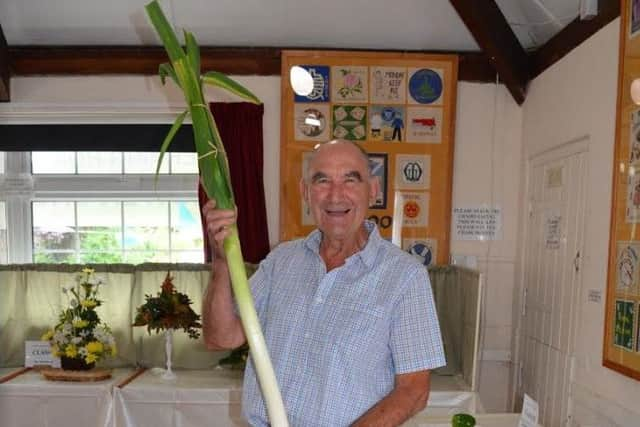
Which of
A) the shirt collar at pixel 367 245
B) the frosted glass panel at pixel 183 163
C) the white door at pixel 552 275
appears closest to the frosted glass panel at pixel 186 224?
the frosted glass panel at pixel 183 163

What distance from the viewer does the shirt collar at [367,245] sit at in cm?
125

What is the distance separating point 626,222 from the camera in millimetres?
2088

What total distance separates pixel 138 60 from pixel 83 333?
5.78 ft

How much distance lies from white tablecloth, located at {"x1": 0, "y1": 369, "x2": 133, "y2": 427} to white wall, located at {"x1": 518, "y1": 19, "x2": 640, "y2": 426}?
8.07ft

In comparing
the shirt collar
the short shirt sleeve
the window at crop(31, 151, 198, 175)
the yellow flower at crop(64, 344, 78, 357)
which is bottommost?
the yellow flower at crop(64, 344, 78, 357)

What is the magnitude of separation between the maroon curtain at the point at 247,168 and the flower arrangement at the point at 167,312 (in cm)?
43

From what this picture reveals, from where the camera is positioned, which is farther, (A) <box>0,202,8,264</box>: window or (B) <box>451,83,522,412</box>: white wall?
(A) <box>0,202,8,264</box>: window

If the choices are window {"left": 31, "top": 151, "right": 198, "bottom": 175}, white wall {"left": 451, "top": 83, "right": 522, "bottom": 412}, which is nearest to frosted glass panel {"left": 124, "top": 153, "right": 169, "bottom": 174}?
window {"left": 31, "top": 151, "right": 198, "bottom": 175}

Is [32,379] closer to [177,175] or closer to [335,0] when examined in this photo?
[177,175]

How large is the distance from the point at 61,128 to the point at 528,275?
3280 mm

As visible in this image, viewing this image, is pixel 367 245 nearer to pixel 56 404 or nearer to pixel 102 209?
pixel 56 404

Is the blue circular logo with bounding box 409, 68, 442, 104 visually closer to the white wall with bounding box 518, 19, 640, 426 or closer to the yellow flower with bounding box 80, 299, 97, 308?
the white wall with bounding box 518, 19, 640, 426

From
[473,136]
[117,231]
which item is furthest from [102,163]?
[473,136]

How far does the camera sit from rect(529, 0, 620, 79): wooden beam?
92.4 inches
